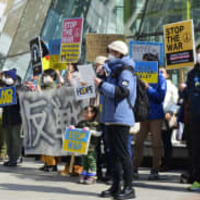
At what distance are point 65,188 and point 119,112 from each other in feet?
4.72

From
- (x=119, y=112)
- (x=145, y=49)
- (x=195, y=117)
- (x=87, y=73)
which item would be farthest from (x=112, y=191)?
(x=145, y=49)

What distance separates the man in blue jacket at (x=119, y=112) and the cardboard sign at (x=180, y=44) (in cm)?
130

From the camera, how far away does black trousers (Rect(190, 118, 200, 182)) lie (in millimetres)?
6590

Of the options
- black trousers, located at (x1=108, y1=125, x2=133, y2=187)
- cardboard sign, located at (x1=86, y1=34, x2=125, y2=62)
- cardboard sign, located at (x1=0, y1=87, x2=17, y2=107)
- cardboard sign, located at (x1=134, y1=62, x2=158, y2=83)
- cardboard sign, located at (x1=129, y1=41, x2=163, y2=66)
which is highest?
cardboard sign, located at (x1=86, y1=34, x2=125, y2=62)

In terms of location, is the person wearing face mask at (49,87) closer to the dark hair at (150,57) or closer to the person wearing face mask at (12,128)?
the person wearing face mask at (12,128)

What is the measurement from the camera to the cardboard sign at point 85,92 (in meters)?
7.49

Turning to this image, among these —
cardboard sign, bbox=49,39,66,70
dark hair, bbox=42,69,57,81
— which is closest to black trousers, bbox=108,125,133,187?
cardboard sign, bbox=49,39,66,70

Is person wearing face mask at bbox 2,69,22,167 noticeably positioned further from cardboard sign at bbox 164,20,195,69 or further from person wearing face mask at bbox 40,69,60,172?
cardboard sign at bbox 164,20,195,69

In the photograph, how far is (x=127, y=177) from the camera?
6.00 meters

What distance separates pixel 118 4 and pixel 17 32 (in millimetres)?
4124

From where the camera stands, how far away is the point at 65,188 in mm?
6844

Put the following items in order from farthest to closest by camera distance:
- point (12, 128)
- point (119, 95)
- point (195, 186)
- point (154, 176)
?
point (12, 128) < point (154, 176) < point (195, 186) < point (119, 95)

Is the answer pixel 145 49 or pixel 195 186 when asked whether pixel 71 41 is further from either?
pixel 195 186

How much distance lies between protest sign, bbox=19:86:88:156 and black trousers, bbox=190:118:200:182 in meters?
2.09
